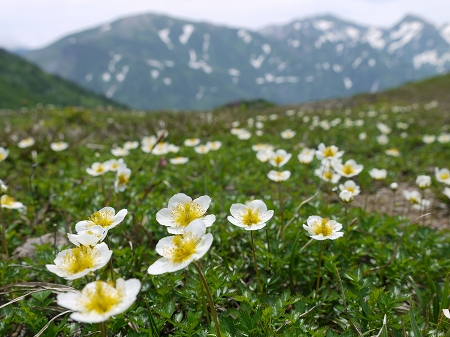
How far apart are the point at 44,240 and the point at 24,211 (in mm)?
844

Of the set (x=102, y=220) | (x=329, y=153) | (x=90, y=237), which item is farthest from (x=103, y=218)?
(x=329, y=153)

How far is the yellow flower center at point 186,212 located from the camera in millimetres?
1773

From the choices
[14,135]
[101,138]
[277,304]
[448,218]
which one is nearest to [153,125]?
[101,138]

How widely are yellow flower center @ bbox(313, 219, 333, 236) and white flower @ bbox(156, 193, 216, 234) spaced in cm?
71

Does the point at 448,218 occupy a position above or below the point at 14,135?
above

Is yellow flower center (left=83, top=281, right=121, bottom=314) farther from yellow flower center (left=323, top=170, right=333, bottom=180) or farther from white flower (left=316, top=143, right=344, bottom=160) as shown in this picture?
yellow flower center (left=323, top=170, right=333, bottom=180)

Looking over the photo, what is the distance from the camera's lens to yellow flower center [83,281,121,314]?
133 cm

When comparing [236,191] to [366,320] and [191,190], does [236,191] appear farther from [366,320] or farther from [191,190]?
[366,320]

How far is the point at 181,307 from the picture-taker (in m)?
2.26

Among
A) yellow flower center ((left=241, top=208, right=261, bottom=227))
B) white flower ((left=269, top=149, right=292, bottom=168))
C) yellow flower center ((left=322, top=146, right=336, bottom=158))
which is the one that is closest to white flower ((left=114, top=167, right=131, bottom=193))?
white flower ((left=269, top=149, right=292, bottom=168))

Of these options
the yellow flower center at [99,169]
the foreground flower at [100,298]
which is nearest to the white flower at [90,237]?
the foreground flower at [100,298]

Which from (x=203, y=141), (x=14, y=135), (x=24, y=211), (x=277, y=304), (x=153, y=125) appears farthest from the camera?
(x=153, y=125)

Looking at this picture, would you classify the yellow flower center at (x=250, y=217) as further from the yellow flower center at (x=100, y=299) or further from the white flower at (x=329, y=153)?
the white flower at (x=329, y=153)

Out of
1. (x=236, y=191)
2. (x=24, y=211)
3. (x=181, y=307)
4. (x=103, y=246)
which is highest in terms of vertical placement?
(x=103, y=246)
